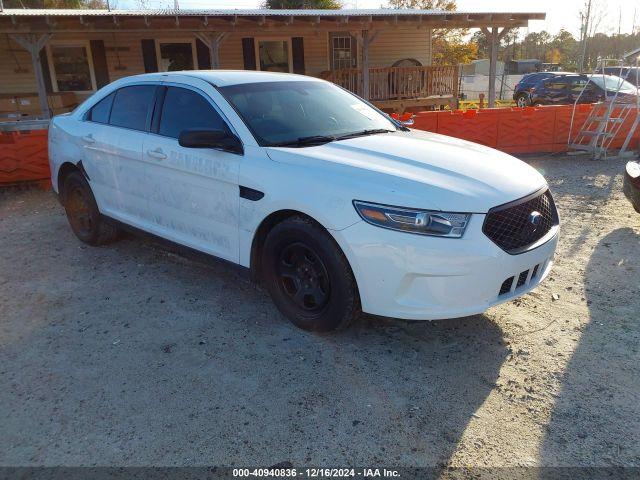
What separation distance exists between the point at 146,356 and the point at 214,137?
5.00 feet

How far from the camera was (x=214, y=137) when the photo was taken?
3553mm

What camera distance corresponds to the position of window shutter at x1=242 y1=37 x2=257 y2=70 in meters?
16.2

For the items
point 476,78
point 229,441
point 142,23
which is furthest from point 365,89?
Answer: point 476,78

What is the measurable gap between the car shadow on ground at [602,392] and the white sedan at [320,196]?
0.62m

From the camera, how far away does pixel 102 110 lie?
498 centimetres

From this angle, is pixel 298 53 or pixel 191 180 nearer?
pixel 191 180

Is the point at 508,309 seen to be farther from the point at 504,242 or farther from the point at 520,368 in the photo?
the point at 504,242

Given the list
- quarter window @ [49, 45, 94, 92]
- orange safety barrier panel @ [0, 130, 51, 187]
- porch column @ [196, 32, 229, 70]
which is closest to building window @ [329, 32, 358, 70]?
porch column @ [196, 32, 229, 70]

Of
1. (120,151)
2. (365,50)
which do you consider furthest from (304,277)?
(365,50)

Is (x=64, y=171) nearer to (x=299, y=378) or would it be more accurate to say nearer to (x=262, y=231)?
(x=262, y=231)

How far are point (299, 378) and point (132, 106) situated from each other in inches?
116

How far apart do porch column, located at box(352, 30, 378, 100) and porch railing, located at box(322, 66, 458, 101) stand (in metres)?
0.43

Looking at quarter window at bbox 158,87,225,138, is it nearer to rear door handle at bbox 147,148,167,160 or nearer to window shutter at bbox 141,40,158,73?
rear door handle at bbox 147,148,167,160

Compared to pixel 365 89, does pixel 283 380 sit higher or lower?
lower
